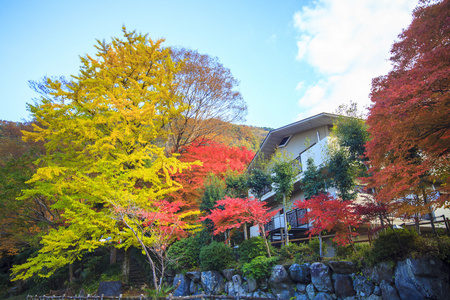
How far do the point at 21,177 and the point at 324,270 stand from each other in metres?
14.9

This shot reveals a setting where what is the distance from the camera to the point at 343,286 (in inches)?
293

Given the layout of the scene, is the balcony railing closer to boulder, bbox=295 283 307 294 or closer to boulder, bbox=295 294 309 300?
boulder, bbox=295 283 307 294

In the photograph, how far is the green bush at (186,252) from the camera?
13.0 meters

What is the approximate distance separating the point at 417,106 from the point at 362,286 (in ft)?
17.4

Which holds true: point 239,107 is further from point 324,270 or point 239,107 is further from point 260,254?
point 324,270

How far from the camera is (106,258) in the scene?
1977 cm

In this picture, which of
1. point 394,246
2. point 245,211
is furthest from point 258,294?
point 394,246

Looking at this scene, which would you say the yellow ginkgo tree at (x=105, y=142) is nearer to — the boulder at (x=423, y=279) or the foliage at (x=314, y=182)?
the foliage at (x=314, y=182)

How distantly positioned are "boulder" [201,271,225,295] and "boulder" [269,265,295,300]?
2921 millimetres

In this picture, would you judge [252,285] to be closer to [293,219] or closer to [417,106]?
[293,219]

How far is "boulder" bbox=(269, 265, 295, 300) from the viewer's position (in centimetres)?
877

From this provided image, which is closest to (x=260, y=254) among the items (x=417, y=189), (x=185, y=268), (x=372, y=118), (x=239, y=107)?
(x=185, y=268)

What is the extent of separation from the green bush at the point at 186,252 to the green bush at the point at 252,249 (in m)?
3.35

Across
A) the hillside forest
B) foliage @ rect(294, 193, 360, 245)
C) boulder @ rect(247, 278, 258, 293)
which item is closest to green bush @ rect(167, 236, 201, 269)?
the hillside forest
